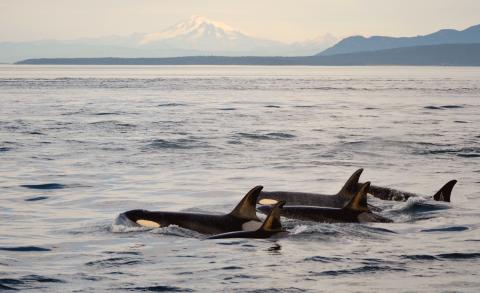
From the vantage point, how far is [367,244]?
1126 cm

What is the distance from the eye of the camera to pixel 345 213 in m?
12.6

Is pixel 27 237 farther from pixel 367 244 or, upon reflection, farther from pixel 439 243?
pixel 439 243

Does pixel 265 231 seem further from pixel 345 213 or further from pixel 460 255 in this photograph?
pixel 460 255

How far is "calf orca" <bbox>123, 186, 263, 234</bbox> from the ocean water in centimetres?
18

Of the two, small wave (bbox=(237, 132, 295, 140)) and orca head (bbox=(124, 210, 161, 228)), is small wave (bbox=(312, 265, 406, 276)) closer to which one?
orca head (bbox=(124, 210, 161, 228))

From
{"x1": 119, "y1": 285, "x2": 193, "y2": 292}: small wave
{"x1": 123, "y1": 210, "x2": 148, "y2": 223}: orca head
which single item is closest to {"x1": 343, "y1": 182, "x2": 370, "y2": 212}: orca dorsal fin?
{"x1": 123, "y1": 210, "x2": 148, "y2": 223}: orca head

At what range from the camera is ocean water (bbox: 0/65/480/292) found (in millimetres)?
9633

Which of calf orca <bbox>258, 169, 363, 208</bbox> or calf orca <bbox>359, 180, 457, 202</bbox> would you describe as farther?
calf orca <bbox>359, 180, 457, 202</bbox>

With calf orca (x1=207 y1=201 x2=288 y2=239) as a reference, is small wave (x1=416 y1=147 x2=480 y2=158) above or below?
below

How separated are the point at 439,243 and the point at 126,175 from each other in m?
9.03

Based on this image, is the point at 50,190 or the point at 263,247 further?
the point at 50,190

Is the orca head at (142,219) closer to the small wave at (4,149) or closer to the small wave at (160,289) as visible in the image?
the small wave at (160,289)

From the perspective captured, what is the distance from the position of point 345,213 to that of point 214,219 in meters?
2.08

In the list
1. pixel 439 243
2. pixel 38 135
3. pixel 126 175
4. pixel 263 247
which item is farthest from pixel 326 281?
pixel 38 135
